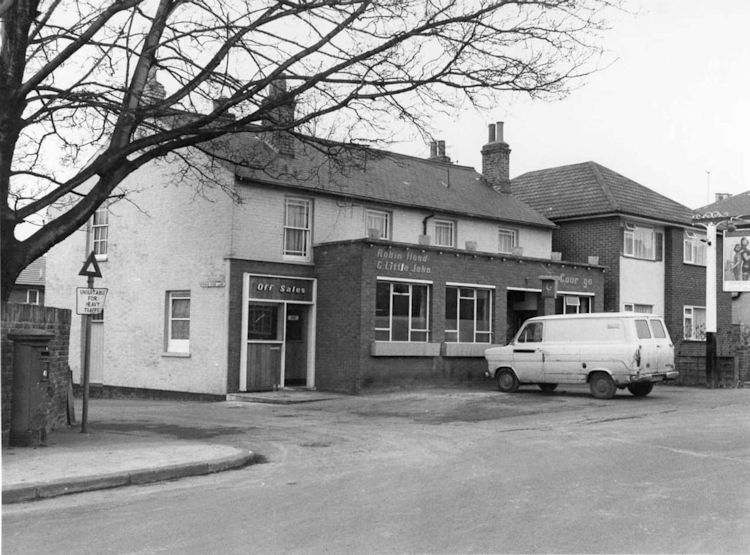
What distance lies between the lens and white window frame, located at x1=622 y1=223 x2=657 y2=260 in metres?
31.7

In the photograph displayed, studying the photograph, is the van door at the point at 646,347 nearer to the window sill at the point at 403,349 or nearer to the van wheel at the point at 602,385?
the van wheel at the point at 602,385

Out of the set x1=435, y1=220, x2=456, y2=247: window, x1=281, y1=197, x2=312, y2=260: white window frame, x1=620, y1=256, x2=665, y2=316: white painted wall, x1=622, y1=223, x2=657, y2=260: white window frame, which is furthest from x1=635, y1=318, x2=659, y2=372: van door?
x1=622, y1=223, x2=657, y2=260: white window frame

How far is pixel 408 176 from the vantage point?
28891 millimetres

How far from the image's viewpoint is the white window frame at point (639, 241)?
31.7 meters

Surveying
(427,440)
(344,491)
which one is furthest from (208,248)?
(344,491)

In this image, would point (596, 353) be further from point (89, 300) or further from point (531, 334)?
point (89, 300)

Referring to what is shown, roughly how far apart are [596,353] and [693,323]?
14.9m

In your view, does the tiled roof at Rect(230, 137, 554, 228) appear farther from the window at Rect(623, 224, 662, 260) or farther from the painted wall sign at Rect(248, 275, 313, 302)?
the window at Rect(623, 224, 662, 260)

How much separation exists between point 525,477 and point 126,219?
1852cm

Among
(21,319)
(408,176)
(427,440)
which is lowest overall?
(427,440)

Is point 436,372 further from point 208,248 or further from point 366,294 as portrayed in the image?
point 208,248

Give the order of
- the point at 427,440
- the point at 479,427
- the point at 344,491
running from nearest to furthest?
the point at 344,491 → the point at 427,440 → the point at 479,427

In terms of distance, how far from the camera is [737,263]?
1155 inches

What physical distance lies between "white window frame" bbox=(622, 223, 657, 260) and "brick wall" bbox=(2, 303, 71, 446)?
860 inches
